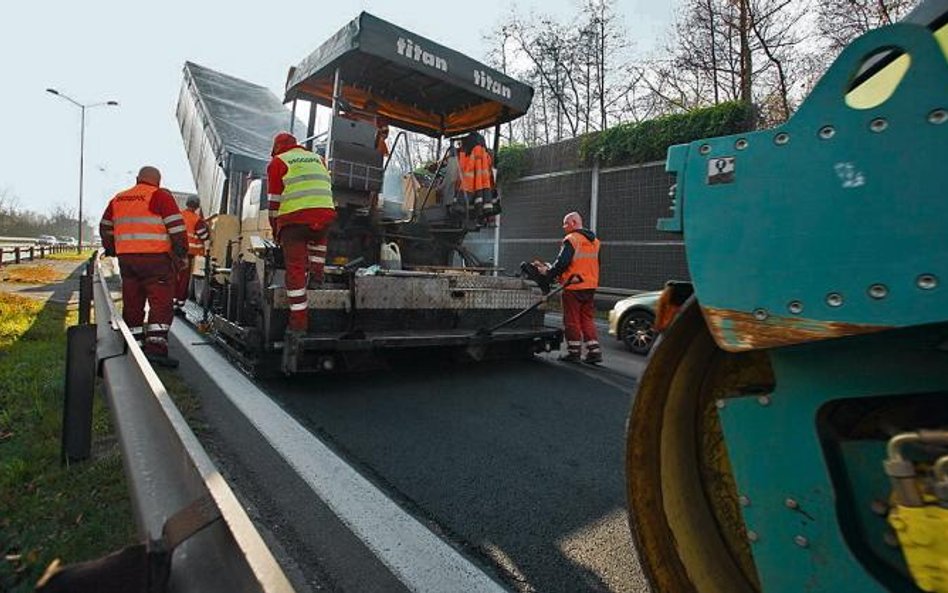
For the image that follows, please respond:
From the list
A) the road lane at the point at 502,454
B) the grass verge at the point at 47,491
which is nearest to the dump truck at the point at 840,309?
the road lane at the point at 502,454

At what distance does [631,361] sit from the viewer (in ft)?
21.2

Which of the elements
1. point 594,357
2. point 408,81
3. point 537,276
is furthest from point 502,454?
point 408,81

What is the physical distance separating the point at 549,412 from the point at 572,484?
1.24 metres

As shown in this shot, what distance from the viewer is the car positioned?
7082mm

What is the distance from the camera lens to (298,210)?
14.3 ft

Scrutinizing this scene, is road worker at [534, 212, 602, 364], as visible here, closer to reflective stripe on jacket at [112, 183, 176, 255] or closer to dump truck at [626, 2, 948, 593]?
reflective stripe on jacket at [112, 183, 176, 255]

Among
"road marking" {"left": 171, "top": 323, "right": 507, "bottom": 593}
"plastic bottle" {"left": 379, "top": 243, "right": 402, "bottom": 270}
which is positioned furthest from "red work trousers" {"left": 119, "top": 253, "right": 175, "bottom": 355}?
"plastic bottle" {"left": 379, "top": 243, "right": 402, "bottom": 270}

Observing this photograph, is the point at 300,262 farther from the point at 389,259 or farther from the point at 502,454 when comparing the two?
the point at 502,454

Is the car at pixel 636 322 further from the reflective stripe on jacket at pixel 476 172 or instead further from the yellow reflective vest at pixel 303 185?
the yellow reflective vest at pixel 303 185

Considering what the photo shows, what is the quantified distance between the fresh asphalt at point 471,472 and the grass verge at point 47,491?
0.51 meters

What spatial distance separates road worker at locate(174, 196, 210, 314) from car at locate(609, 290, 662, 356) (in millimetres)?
5547

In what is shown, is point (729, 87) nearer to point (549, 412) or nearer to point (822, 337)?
point (549, 412)

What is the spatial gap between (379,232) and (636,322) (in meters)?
3.63

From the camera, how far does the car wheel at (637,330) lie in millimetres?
7066
